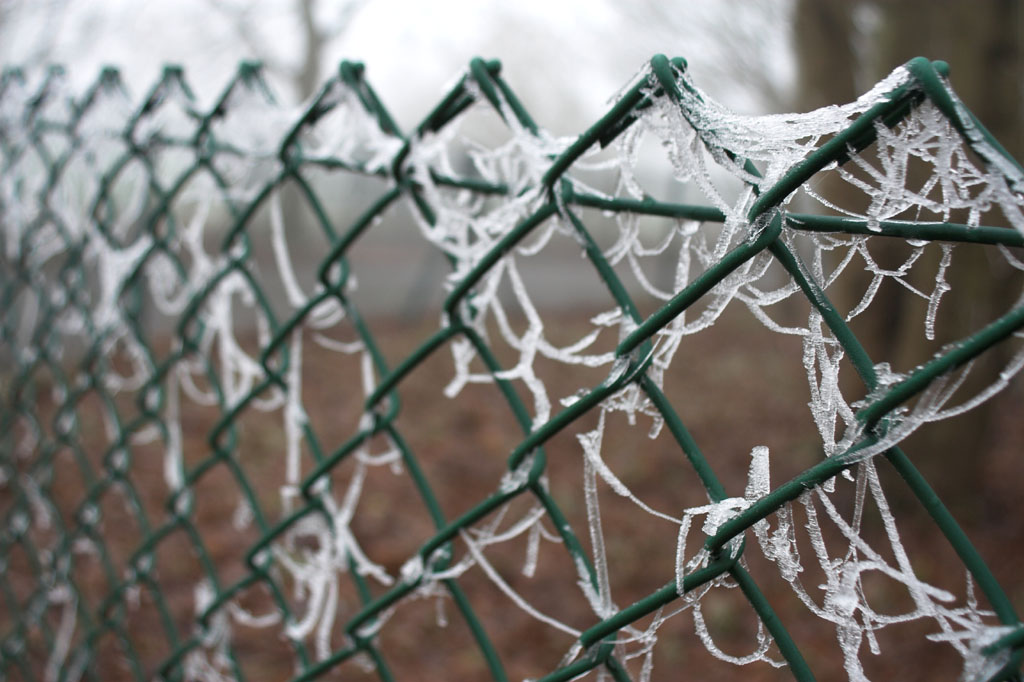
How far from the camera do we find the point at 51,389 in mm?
4430

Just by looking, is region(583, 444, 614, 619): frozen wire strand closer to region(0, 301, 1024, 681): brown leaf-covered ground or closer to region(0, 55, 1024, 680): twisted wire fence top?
region(0, 55, 1024, 680): twisted wire fence top

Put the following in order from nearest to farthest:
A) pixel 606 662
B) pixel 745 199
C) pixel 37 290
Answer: pixel 745 199
pixel 606 662
pixel 37 290

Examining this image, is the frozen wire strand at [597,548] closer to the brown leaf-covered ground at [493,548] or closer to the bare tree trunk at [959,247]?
the brown leaf-covered ground at [493,548]

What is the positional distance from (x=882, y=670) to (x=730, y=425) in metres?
2.26

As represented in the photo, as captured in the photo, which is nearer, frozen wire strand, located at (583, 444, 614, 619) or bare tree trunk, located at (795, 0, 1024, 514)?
frozen wire strand, located at (583, 444, 614, 619)

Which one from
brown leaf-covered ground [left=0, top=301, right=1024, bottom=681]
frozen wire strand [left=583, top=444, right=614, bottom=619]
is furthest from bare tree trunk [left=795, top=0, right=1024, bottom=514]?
frozen wire strand [left=583, top=444, right=614, bottom=619]

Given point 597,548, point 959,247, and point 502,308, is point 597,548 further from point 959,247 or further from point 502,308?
point 959,247

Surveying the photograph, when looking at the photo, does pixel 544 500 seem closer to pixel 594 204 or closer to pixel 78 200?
pixel 594 204

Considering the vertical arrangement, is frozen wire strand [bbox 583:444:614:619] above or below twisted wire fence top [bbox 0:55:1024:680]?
below

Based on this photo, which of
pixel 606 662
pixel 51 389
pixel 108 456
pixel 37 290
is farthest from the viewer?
pixel 51 389

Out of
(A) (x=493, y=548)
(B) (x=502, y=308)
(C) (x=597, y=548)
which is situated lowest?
(C) (x=597, y=548)

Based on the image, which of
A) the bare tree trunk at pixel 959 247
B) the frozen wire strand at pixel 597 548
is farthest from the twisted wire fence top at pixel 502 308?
the bare tree trunk at pixel 959 247

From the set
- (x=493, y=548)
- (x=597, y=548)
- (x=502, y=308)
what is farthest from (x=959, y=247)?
(x=597, y=548)

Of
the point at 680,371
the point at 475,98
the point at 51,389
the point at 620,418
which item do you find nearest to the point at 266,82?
the point at 475,98
